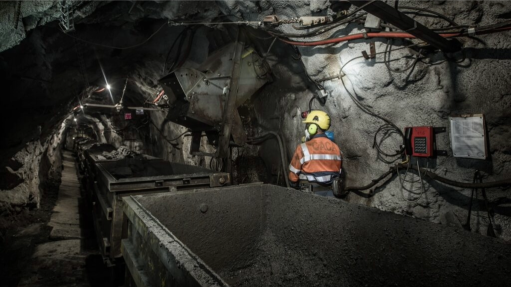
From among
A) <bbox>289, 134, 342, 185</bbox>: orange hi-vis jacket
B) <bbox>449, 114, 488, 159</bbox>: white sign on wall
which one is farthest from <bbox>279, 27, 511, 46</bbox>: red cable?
<bbox>289, 134, 342, 185</bbox>: orange hi-vis jacket

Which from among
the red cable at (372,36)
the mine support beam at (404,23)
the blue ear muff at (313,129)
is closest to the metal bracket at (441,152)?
the mine support beam at (404,23)

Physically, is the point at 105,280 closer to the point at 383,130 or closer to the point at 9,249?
the point at 9,249

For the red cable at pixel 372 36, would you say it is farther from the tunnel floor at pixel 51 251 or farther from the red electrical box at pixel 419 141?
the tunnel floor at pixel 51 251

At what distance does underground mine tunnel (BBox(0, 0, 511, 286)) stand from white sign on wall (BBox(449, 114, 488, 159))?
14 millimetres

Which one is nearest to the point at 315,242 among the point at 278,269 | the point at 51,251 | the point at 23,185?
the point at 278,269

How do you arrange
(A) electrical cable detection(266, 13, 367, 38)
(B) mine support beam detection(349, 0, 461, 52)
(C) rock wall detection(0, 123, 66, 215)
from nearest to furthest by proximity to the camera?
1. (B) mine support beam detection(349, 0, 461, 52)
2. (A) electrical cable detection(266, 13, 367, 38)
3. (C) rock wall detection(0, 123, 66, 215)

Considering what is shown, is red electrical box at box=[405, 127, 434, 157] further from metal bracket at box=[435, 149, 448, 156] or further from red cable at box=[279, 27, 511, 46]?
red cable at box=[279, 27, 511, 46]

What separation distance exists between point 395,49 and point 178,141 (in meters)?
8.03

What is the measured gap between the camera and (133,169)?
19.2ft

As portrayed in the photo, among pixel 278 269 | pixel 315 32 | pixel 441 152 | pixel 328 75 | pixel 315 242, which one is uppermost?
pixel 315 32

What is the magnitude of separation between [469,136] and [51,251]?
6.41 meters

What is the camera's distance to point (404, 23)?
8.59ft

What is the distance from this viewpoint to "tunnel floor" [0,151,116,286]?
3805 millimetres

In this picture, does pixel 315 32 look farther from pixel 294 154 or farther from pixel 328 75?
pixel 294 154
